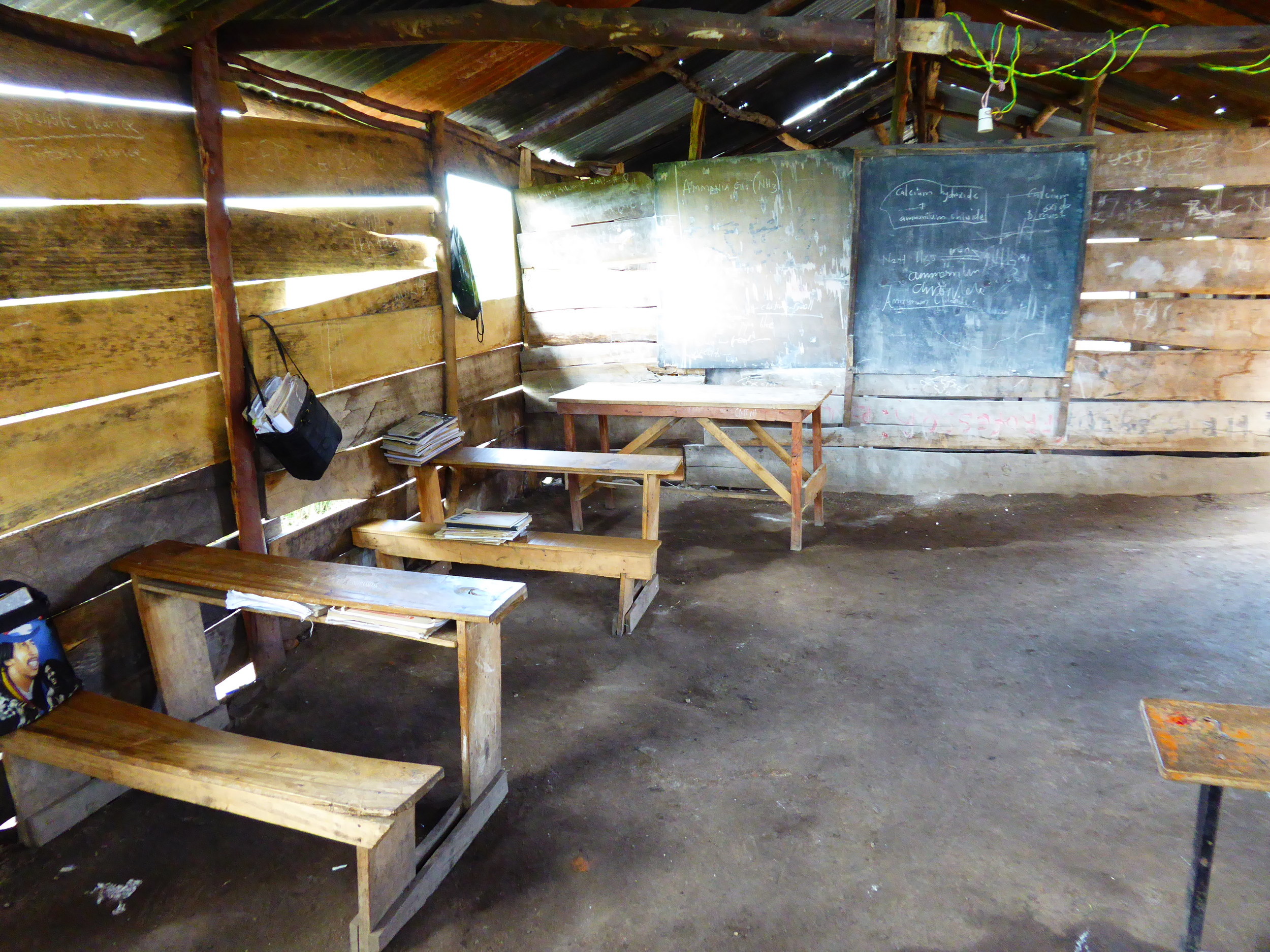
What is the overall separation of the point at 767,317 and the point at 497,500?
8.90ft

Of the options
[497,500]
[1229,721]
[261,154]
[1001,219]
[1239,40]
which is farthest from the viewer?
[497,500]

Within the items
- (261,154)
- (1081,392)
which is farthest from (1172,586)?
(261,154)

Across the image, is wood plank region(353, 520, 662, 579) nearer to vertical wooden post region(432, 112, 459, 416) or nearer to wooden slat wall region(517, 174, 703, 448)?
vertical wooden post region(432, 112, 459, 416)

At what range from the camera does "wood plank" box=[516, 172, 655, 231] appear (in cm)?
652

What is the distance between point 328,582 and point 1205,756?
8.79ft

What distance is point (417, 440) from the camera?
4.55 metres

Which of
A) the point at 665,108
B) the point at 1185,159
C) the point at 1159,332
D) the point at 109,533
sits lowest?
the point at 109,533

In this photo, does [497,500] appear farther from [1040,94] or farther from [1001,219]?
[1040,94]

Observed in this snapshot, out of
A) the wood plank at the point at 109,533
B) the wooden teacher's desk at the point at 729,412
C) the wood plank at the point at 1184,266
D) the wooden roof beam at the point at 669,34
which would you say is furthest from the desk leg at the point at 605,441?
the wood plank at the point at 1184,266

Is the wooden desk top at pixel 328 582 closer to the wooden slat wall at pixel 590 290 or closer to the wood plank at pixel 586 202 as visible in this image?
the wooden slat wall at pixel 590 290

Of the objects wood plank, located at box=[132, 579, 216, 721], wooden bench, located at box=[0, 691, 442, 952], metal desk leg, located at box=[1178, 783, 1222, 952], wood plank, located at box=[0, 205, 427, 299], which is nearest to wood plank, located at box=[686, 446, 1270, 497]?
wood plank, located at box=[0, 205, 427, 299]

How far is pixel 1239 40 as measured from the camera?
158 inches

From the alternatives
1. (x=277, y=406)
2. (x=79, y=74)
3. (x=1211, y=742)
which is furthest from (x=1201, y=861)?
(x=79, y=74)

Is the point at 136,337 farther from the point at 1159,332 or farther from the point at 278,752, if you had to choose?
the point at 1159,332
